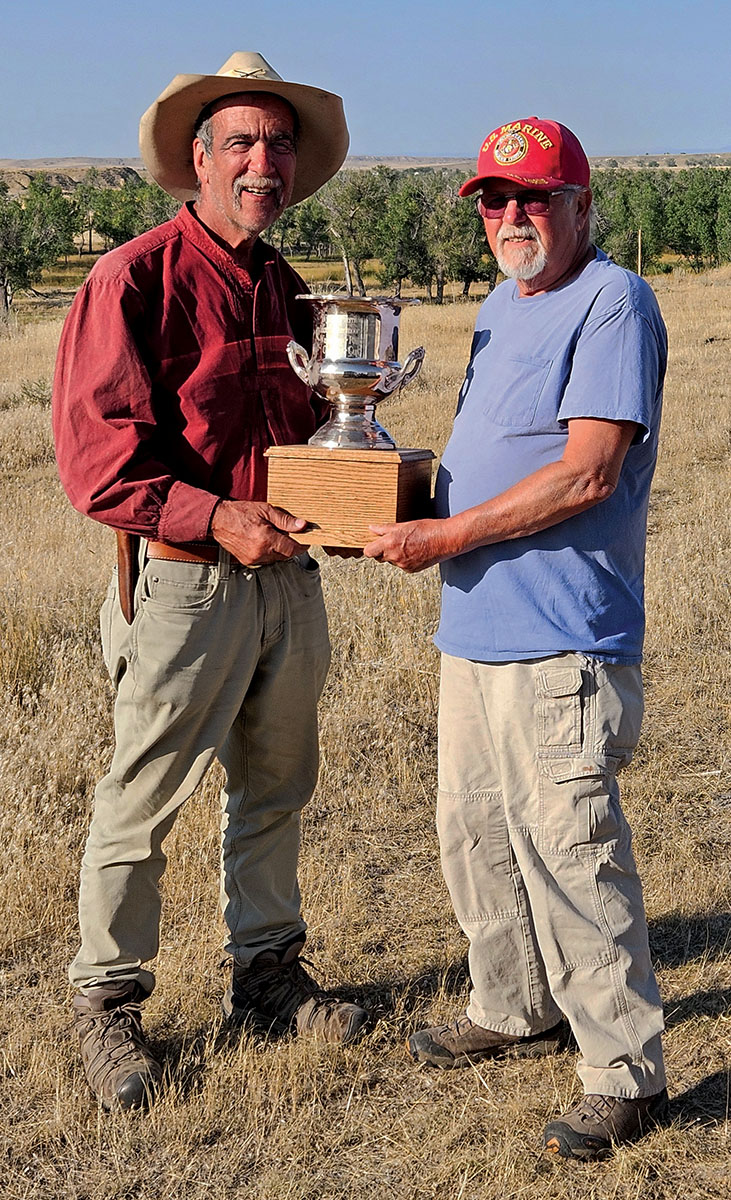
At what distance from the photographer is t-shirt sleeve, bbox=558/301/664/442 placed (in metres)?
2.87

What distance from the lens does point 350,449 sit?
3.19 m

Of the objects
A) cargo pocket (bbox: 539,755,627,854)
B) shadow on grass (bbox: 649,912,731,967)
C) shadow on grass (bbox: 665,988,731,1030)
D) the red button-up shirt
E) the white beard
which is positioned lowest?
shadow on grass (bbox: 665,988,731,1030)

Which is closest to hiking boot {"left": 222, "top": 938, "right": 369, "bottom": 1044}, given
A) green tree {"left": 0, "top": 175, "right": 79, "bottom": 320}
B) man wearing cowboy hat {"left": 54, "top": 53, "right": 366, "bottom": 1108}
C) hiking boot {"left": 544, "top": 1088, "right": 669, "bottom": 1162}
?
man wearing cowboy hat {"left": 54, "top": 53, "right": 366, "bottom": 1108}

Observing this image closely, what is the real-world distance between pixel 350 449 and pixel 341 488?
4.2 inches

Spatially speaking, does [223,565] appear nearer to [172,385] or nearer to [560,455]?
[172,385]

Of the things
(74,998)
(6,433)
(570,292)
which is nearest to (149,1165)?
Answer: (74,998)

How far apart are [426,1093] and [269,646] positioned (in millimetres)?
1365

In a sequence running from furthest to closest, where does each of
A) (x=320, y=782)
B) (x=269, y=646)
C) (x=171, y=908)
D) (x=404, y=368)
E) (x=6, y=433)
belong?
(x=6, y=433)
(x=320, y=782)
(x=171, y=908)
(x=269, y=646)
(x=404, y=368)

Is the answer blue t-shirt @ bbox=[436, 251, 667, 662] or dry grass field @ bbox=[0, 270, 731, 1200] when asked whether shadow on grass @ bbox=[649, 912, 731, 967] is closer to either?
dry grass field @ bbox=[0, 270, 731, 1200]

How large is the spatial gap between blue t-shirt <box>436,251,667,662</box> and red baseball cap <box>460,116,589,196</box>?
25 centimetres

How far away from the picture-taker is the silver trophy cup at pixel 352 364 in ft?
10.7

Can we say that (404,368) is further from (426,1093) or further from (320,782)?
(320,782)

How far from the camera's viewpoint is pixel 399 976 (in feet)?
13.4

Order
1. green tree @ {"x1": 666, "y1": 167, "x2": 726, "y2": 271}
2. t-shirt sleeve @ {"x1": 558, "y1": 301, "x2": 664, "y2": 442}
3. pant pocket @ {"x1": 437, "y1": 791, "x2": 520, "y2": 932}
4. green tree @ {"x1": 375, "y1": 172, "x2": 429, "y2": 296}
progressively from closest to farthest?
1. t-shirt sleeve @ {"x1": 558, "y1": 301, "x2": 664, "y2": 442}
2. pant pocket @ {"x1": 437, "y1": 791, "x2": 520, "y2": 932}
3. green tree @ {"x1": 375, "y1": 172, "x2": 429, "y2": 296}
4. green tree @ {"x1": 666, "y1": 167, "x2": 726, "y2": 271}
